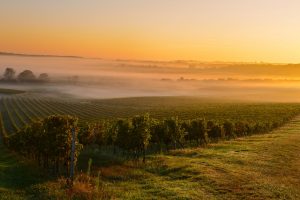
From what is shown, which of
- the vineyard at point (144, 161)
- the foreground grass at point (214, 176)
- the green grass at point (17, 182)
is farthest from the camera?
the vineyard at point (144, 161)

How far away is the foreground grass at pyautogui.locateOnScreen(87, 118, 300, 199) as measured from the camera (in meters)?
39.2

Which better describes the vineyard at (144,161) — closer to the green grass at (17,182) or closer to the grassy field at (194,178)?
the grassy field at (194,178)

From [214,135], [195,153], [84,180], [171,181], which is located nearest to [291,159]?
[195,153]

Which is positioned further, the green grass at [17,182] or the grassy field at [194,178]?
the grassy field at [194,178]

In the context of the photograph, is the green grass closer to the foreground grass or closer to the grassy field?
the grassy field

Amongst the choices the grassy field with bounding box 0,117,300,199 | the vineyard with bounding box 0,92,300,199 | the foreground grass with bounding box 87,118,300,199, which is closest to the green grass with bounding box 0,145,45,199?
the grassy field with bounding box 0,117,300,199

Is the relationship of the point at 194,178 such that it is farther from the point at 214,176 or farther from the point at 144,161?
the point at 144,161

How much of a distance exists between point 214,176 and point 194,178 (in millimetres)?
2415

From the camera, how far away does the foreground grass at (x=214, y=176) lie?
39.2m

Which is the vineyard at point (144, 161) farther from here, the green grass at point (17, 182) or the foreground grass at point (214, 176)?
the green grass at point (17, 182)

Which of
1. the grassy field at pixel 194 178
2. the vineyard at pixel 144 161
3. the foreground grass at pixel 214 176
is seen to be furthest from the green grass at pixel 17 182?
the foreground grass at pixel 214 176

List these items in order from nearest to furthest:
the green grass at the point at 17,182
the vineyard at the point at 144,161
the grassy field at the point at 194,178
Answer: the green grass at the point at 17,182 → the grassy field at the point at 194,178 → the vineyard at the point at 144,161

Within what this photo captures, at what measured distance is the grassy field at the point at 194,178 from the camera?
127 ft

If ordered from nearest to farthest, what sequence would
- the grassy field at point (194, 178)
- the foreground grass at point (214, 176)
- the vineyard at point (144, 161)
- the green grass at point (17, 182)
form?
the green grass at point (17, 182)
the grassy field at point (194, 178)
the foreground grass at point (214, 176)
the vineyard at point (144, 161)
